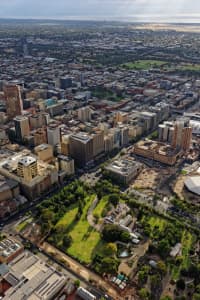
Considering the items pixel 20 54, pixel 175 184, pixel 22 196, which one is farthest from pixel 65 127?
pixel 20 54

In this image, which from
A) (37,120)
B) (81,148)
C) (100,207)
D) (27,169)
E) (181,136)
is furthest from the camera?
(37,120)

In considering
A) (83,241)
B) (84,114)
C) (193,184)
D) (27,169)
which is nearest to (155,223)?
(83,241)

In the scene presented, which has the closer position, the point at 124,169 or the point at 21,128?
the point at 124,169

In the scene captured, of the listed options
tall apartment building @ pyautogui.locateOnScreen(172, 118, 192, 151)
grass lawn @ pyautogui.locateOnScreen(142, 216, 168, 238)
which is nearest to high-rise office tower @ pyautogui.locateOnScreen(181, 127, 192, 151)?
tall apartment building @ pyautogui.locateOnScreen(172, 118, 192, 151)

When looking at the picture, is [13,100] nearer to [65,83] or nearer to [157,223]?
[65,83]

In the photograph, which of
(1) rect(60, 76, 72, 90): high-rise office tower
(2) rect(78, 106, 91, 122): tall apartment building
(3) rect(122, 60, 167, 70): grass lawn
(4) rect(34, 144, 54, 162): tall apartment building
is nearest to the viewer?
(4) rect(34, 144, 54, 162): tall apartment building

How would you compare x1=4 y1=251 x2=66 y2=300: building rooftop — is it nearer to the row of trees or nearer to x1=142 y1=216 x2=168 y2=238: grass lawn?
the row of trees

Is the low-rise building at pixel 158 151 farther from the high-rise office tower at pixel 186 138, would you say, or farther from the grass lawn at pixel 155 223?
the grass lawn at pixel 155 223
